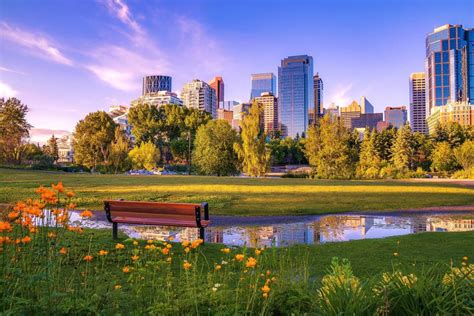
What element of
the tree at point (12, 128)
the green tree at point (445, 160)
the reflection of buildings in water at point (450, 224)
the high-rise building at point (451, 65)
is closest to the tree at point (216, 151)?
the tree at point (12, 128)

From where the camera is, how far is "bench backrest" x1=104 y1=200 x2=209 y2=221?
287 inches

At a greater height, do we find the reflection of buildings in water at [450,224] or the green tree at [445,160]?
the green tree at [445,160]

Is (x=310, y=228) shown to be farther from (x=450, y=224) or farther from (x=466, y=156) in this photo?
(x=466, y=156)

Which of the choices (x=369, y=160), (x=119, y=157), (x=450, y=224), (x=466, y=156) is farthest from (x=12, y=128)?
(x=466, y=156)

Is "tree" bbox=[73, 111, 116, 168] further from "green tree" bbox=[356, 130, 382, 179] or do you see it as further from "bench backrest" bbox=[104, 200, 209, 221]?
"bench backrest" bbox=[104, 200, 209, 221]

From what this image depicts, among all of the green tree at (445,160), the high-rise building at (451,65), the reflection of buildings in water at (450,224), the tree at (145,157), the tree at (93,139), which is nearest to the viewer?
the reflection of buildings in water at (450,224)

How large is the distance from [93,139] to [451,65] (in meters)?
186

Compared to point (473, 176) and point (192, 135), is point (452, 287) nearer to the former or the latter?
point (473, 176)

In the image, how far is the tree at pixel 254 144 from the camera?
42969 millimetres

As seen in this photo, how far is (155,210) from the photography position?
7555 mm

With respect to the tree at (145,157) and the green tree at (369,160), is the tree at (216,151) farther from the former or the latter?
the green tree at (369,160)

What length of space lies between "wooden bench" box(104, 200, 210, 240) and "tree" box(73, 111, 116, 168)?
2152 inches

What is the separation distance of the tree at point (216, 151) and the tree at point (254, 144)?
4.90 meters

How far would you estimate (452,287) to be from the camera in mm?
2961
